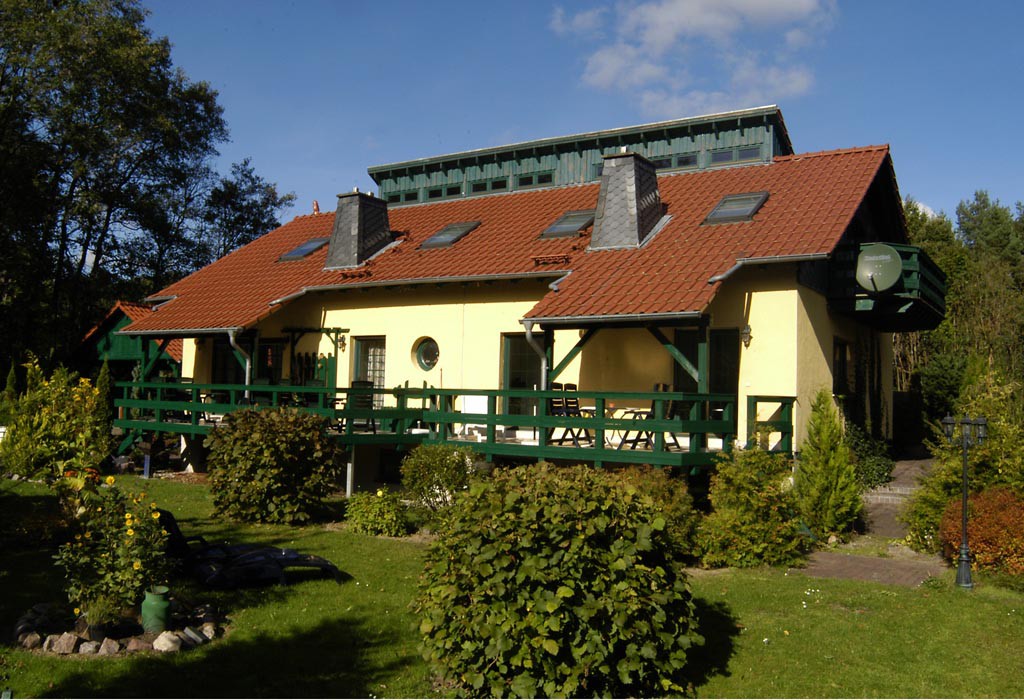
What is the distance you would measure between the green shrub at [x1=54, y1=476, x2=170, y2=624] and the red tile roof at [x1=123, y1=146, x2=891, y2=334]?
7.95m

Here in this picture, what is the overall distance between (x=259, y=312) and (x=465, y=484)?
8.55 metres

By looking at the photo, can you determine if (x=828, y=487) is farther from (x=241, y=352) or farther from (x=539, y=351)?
(x=241, y=352)

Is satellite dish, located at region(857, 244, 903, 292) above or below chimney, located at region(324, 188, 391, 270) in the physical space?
below

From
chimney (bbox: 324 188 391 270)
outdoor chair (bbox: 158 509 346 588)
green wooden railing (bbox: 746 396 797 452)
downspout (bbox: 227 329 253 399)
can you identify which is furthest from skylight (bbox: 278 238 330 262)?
outdoor chair (bbox: 158 509 346 588)

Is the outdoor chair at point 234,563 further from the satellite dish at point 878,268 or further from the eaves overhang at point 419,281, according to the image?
the satellite dish at point 878,268

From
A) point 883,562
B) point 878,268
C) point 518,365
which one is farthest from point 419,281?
point 883,562

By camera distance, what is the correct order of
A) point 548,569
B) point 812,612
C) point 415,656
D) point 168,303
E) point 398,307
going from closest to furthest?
point 548,569
point 415,656
point 812,612
point 398,307
point 168,303

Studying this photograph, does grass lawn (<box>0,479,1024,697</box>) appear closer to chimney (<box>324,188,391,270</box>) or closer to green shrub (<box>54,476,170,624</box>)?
green shrub (<box>54,476,170,624</box>)

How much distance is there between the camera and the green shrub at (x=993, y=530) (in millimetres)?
9719

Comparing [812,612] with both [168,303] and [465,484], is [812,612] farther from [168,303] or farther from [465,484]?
[168,303]

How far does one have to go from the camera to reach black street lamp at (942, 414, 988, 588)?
9547mm

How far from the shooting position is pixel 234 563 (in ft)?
29.5

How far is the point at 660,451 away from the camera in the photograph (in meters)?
12.1

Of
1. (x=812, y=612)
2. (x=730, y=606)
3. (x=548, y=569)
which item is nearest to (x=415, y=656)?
(x=548, y=569)
